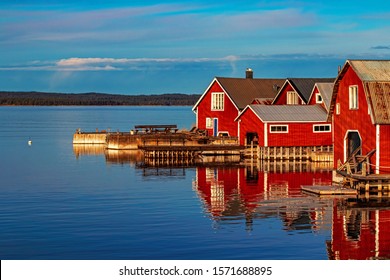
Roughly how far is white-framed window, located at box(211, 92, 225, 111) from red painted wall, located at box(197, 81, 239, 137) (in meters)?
0.40

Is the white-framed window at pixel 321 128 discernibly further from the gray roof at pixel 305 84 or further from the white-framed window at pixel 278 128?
the gray roof at pixel 305 84

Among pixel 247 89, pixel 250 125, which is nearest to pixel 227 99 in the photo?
pixel 247 89

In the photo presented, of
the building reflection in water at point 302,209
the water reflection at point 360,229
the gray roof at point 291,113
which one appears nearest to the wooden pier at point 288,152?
the gray roof at point 291,113

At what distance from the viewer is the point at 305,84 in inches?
3204

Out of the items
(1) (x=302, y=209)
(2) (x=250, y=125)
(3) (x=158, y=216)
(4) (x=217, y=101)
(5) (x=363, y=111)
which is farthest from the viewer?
(4) (x=217, y=101)

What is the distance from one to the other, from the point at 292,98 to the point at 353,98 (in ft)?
97.5

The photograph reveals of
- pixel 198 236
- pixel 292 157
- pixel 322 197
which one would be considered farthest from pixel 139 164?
pixel 198 236

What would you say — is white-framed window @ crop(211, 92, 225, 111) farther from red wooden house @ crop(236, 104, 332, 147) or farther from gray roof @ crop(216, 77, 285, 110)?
red wooden house @ crop(236, 104, 332, 147)

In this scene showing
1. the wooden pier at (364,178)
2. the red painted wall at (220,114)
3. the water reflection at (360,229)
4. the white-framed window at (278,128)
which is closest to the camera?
the water reflection at (360,229)

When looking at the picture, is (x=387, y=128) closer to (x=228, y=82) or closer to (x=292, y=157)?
(x=292, y=157)

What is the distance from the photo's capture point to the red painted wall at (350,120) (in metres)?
50.0

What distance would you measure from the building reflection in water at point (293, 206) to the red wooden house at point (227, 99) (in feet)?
60.1

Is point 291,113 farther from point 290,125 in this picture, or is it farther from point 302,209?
point 302,209
